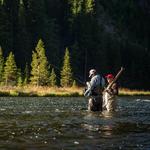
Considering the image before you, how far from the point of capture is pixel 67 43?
17075cm

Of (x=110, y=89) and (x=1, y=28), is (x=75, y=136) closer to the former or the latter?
(x=110, y=89)

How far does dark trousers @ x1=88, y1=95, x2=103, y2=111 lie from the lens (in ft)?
Result: 113

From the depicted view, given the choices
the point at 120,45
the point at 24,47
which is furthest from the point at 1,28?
the point at 120,45

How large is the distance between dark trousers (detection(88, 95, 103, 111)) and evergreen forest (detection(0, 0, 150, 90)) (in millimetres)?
72155

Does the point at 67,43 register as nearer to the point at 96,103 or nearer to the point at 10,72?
the point at 10,72

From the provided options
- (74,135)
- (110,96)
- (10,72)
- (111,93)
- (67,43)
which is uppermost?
(67,43)

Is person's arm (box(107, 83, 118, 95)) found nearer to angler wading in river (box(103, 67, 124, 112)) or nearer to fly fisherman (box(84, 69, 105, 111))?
angler wading in river (box(103, 67, 124, 112))

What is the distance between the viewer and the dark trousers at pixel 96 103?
34.3m

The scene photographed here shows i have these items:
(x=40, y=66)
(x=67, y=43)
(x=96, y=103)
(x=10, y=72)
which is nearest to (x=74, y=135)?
(x=96, y=103)

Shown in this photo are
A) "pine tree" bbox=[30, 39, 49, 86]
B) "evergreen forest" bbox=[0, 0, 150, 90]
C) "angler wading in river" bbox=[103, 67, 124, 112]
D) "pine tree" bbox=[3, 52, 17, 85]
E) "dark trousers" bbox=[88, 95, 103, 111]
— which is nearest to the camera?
"dark trousers" bbox=[88, 95, 103, 111]

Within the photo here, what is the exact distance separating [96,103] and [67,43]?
137m

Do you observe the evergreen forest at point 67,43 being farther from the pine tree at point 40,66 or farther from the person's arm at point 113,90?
the person's arm at point 113,90

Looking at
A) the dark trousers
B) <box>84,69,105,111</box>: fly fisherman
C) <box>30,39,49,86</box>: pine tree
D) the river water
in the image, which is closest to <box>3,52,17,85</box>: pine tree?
<box>30,39,49,86</box>: pine tree

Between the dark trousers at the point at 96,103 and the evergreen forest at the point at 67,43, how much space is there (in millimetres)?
72155
